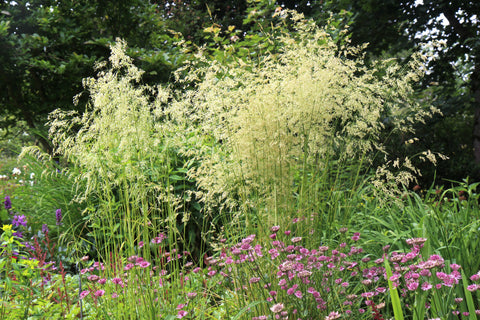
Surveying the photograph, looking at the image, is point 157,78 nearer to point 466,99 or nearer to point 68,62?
point 68,62

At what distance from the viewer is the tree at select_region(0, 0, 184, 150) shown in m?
5.50

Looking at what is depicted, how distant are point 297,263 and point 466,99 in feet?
18.9

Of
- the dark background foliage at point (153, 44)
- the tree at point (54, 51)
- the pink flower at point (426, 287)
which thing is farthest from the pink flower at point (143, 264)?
the tree at point (54, 51)

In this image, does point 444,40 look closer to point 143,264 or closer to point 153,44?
point 153,44

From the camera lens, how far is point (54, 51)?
19.7 feet

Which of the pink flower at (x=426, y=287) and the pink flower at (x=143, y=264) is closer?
the pink flower at (x=426, y=287)

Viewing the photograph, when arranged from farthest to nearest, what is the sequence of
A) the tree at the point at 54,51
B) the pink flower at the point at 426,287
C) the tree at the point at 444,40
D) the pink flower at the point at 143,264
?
the tree at the point at 444,40 < the tree at the point at 54,51 < the pink flower at the point at 143,264 < the pink flower at the point at 426,287

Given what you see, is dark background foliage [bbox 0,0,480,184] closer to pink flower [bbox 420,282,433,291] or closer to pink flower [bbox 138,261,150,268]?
pink flower [bbox 138,261,150,268]

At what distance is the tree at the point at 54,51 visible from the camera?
5.50 metres

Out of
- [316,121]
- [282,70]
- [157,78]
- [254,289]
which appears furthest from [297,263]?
[157,78]

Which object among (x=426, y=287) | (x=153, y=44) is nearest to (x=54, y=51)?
(x=153, y=44)

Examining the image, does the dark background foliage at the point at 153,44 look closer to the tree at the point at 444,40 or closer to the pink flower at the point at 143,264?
Answer: the tree at the point at 444,40

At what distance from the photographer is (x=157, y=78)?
6172mm

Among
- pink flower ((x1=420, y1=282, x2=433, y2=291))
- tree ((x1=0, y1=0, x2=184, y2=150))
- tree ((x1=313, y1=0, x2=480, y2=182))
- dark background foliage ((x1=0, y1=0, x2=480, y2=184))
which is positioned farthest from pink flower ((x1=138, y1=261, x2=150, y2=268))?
tree ((x1=313, y1=0, x2=480, y2=182))
